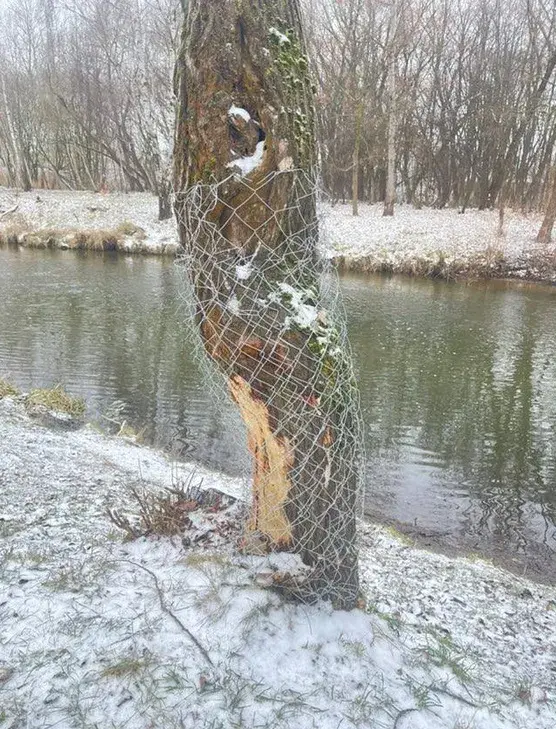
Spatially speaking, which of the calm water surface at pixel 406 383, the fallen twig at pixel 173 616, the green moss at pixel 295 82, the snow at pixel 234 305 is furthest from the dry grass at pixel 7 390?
the green moss at pixel 295 82

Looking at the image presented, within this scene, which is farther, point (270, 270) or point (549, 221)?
point (549, 221)

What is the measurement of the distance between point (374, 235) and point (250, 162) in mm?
19324

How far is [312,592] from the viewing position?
8.83 ft

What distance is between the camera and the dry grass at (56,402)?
287 inches

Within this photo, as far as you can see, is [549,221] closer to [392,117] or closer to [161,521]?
[392,117]

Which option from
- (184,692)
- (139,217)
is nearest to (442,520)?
(184,692)

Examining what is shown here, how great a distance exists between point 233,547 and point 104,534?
1.00 meters

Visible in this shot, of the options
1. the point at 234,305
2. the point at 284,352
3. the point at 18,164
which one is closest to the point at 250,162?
the point at 234,305

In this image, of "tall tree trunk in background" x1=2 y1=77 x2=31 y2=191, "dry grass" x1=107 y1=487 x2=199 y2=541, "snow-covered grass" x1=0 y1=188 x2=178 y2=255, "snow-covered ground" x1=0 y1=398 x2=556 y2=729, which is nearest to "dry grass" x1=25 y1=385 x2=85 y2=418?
"snow-covered ground" x1=0 y1=398 x2=556 y2=729

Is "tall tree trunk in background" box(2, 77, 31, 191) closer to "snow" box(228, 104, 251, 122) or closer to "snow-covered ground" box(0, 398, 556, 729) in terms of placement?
"snow-covered ground" box(0, 398, 556, 729)

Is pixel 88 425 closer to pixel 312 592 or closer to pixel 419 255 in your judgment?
pixel 312 592

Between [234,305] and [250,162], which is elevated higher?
[250,162]

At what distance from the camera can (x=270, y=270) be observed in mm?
2500

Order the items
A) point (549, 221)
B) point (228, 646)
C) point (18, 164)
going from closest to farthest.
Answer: point (228, 646), point (549, 221), point (18, 164)
